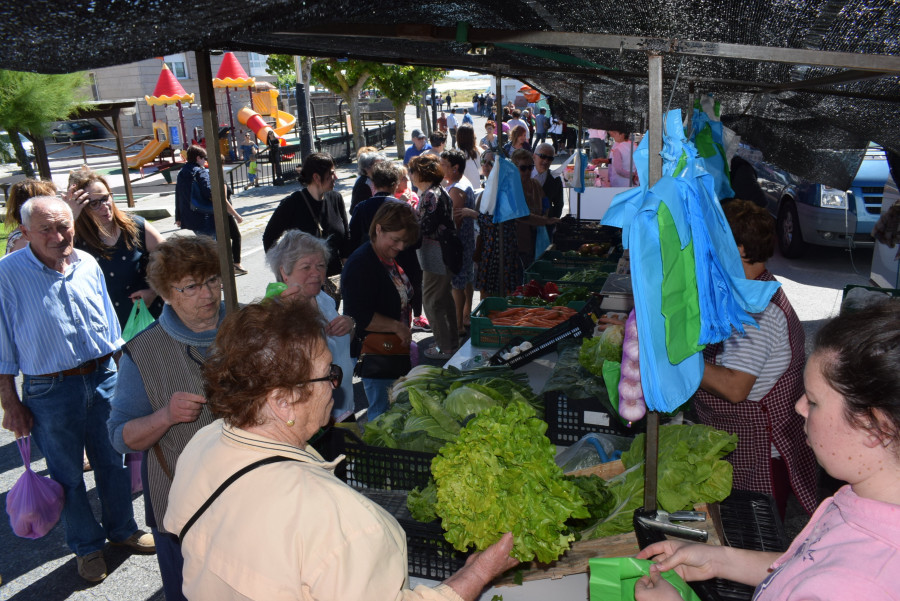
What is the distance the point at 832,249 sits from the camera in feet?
38.1

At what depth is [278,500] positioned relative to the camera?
66.7 inches

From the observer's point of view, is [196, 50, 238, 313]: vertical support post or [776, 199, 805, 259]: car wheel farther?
[776, 199, 805, 259]: car wheel

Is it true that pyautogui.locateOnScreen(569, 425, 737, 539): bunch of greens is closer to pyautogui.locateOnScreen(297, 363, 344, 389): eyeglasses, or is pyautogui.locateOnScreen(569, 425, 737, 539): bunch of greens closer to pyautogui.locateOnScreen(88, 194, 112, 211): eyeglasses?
pyautogui.locateOnScreen(297, 363, 344, 389): eyeglasses

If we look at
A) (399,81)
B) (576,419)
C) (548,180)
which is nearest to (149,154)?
(399,81)

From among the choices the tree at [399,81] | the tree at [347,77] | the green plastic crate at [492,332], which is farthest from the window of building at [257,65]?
the green plastic crate at [492,332]

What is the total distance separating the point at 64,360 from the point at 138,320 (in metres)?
0.58

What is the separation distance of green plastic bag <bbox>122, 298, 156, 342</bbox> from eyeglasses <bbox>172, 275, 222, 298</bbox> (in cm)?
164

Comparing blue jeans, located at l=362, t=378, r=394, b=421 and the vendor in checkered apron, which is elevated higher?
the vendor in checkered apron

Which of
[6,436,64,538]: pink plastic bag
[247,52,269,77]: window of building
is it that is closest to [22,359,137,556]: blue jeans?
[6,436,64,538]: pink plastic bag

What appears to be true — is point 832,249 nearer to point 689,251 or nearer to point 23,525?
point 689,251

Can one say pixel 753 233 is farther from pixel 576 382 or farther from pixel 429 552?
pixel 429 552

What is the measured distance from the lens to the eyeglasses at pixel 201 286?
305 cm

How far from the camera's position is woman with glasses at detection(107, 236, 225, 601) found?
2953mm

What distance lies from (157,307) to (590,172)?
11.8 m
